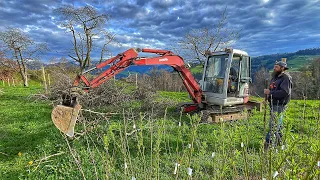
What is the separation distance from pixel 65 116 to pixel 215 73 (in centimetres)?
649

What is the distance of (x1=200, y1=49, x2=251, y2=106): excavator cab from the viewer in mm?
8570

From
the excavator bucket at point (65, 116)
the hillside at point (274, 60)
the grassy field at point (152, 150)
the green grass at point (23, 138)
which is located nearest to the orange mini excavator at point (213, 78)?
the hillside at point (274, 60)

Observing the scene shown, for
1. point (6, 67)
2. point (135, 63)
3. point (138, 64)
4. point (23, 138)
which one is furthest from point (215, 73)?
point (6, 67)

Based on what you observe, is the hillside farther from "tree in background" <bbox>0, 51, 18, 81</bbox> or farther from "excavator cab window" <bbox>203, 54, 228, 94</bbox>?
"tree in background" <bbox>0, 51, 18, 81</bbox>

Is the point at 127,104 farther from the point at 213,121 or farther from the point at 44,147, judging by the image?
the point at 44,147

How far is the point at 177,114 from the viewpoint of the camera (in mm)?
9898

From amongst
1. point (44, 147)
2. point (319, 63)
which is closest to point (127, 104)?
point (44, 147)

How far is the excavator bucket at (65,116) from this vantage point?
3629mm

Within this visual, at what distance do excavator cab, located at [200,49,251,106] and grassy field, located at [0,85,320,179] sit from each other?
1.26 m

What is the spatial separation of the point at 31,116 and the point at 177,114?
546 centimetres

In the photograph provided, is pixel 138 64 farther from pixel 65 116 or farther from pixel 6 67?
pixel 6 67

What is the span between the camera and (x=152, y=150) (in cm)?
414

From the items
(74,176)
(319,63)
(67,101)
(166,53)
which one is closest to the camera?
(74,176)

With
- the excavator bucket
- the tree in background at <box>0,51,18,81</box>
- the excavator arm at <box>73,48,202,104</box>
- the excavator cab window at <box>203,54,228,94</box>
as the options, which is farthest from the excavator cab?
the tree in background at <box>0,51,18,81</box>
